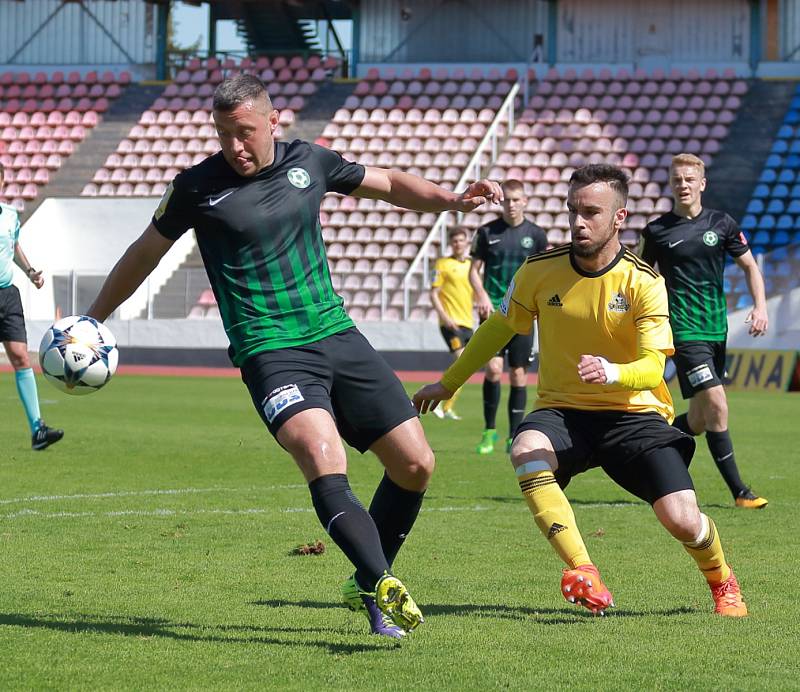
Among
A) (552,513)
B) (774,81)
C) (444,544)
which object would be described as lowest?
(774,81)

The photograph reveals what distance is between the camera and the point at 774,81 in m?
33.2

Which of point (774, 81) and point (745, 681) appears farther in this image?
point (774, 81)

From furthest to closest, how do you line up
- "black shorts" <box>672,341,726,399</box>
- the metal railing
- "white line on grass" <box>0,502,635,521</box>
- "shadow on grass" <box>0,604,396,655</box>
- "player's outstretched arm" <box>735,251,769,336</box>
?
the metal railing, "player's outstretched arm" <box>735,251,769,336</box>, "black shorts" <box>672,341,726,399</box>, "white line on grass" <box>0,502,635,521</box>, "shadow on grass" <box>0,604,396,655</box>

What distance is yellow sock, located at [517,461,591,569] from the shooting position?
5.42 metres

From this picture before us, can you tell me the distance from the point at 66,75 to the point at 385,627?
35899 millimetres

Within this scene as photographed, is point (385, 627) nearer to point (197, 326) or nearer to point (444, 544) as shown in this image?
point (444, 544)

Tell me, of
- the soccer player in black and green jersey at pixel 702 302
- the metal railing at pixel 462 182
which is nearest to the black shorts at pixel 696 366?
the soccer player in black and green jersey at pixel 702 302

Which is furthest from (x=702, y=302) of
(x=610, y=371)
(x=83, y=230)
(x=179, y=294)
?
(x=83, y=230)

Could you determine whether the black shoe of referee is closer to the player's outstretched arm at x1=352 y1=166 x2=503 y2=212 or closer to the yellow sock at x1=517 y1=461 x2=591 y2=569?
the player's outstretched arm at x1=352 y1=166 x2=503 y2=212

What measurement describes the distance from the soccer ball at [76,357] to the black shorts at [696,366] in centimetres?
460

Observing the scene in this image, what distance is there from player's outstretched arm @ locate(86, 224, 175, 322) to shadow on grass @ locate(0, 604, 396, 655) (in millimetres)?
1240

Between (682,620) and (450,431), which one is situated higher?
(682,620)

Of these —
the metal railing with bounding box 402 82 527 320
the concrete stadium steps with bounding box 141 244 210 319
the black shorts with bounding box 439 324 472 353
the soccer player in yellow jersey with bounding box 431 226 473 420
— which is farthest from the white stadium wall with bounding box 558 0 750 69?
the black shorts with bounding box 439 324 472 353

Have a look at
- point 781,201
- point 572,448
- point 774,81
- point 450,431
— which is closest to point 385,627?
point 572,448
